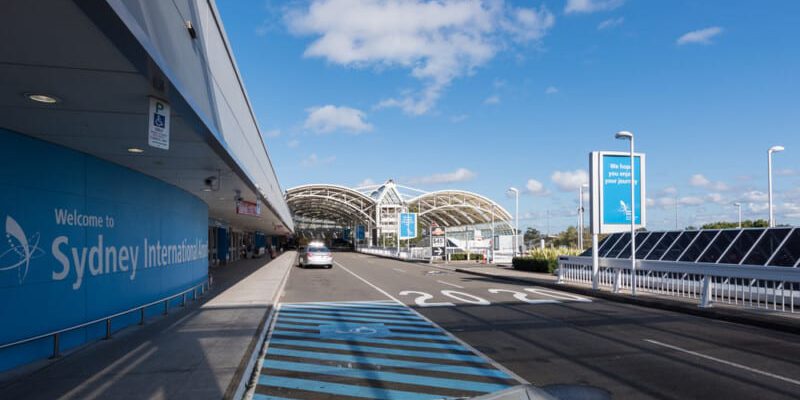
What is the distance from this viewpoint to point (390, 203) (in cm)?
8700

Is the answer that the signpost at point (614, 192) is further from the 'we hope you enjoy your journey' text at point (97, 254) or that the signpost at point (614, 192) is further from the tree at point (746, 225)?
the tree at point (746, 225)

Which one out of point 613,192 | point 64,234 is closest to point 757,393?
point 64,234

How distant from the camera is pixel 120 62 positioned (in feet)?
17.5

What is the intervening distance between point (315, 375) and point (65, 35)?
5.37 metres

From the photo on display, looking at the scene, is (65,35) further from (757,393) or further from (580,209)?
(580,209)

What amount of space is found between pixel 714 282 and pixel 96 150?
16541 mm

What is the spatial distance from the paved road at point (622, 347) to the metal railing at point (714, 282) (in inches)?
70.6

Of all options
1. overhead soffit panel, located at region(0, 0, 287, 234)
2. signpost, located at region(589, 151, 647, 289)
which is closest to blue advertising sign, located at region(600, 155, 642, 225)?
signpost, located at region(589, 151, 647, 289)

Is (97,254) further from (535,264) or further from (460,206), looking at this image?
(460,206)

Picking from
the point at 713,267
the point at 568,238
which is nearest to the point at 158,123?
the point at 713,267

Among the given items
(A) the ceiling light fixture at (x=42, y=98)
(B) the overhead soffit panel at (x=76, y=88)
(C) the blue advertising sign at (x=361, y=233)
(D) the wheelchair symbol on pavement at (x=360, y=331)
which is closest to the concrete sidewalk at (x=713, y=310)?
(D) the wheelchair symbol on pavement at (x=360, y=331)

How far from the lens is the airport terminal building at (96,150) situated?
196 inches

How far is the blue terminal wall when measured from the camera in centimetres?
771

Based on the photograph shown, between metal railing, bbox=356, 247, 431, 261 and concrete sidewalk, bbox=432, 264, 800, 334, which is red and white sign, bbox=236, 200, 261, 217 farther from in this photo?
metal railing, bbox=356, 247, 431, 261
